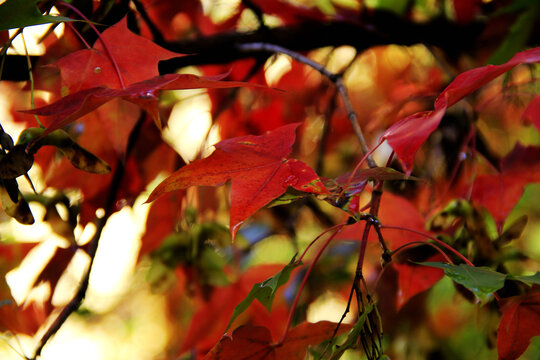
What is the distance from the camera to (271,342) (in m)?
0.38

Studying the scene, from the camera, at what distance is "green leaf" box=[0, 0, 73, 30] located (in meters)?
0.35

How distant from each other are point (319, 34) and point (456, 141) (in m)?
0.45

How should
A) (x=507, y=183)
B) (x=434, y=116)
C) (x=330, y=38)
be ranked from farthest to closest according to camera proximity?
(x=330, y=38), (x=507, y=183), (x=434, y=116)

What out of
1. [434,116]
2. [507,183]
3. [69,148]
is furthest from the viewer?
[507,183]

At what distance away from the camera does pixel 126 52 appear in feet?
1.52

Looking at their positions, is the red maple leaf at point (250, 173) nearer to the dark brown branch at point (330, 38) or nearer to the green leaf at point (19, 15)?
the green leaf at point (19, 15)

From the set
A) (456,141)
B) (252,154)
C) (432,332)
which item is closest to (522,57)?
(252,154)

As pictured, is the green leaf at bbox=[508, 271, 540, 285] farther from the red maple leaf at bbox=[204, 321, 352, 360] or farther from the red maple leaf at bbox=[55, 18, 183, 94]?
the red maple leaf at bbox=[55, 18, 183, 94]

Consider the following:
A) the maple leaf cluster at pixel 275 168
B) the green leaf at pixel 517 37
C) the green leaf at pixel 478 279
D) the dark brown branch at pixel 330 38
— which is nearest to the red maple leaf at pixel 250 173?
the maple leaf cluster at pixel 275 168

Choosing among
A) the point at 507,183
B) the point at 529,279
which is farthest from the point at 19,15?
the point at 507,183

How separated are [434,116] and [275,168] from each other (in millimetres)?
131

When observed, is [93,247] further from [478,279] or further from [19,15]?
[478,279]

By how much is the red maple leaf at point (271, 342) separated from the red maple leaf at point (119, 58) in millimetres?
261

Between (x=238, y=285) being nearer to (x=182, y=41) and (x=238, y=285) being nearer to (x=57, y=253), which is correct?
(x=57, y=253)
